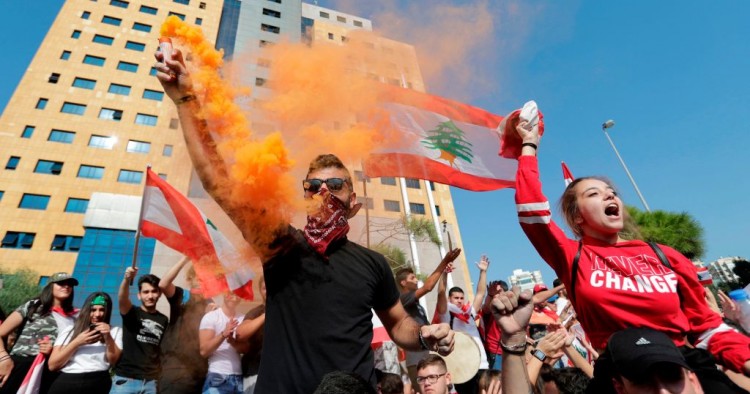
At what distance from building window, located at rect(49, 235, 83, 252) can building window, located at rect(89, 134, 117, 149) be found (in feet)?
28.8

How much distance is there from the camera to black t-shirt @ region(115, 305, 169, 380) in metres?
4.42

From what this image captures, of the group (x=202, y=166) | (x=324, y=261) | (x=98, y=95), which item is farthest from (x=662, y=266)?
(x=98, y=95)

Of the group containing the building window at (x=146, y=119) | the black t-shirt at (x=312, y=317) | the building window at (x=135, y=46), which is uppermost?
the building window at (x=135, y=46)

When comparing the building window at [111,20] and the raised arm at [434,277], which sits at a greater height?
the building window at [111,20]

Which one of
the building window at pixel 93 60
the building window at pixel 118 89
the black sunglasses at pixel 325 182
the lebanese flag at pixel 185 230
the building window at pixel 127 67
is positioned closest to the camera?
the black sunglasses at pixel 325 182

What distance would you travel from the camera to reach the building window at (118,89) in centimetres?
3743

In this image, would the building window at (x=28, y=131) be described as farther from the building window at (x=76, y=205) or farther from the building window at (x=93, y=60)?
the building window at (x=93, y=60)

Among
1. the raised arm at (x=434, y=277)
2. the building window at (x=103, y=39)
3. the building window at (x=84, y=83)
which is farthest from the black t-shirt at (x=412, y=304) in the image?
the building window at (x=103, y=39)

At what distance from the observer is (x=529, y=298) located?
1762 millimetres

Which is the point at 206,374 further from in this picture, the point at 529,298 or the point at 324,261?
the point at 529,298

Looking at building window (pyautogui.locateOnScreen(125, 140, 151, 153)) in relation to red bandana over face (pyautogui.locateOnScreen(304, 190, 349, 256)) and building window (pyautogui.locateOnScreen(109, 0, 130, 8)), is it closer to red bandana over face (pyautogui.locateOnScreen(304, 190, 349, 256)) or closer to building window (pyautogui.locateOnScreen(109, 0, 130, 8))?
building window (pyautogui.locateOnScreen(109, 0, 130, 8))

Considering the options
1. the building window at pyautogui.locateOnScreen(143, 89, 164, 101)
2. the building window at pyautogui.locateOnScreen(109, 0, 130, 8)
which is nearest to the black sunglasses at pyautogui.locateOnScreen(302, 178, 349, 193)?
the building window at pyautogui.locateOnScreen(143, 89, 164, 101)

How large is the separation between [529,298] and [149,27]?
51120 mm

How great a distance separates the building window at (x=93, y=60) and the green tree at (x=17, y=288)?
21377 mm
